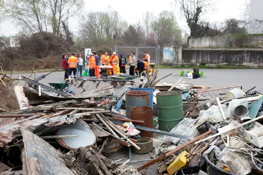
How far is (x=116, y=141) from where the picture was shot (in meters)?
4.41

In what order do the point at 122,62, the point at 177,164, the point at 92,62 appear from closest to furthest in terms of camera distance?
the point at 177,164
the point at 92,62
the point at 122,62

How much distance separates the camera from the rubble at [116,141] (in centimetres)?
296

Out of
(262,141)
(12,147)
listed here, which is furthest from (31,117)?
(262,141)

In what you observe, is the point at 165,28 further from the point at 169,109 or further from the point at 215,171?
the point at 215,171

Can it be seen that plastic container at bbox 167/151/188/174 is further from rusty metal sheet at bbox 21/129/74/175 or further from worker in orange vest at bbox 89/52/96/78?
worker in orange vest at bbox 89/52/96/78

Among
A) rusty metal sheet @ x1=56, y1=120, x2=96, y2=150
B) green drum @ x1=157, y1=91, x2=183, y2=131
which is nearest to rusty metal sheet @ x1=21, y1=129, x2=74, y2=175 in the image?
rusty metal sheet @ x1=56, y1=120, x2=96, y2=150

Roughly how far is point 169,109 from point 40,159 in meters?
3.75

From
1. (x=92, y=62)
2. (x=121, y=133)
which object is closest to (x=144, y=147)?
(x=121, y=133)

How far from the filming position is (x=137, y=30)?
4147 cm

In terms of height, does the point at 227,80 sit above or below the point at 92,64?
below

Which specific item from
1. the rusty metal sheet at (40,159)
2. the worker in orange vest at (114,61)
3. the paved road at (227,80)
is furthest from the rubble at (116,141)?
the worker in orange vest at (114,61)

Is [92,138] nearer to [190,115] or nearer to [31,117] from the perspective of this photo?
[31,117]

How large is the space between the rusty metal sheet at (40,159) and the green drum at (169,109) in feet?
10.5

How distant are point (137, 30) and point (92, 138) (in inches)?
1542
